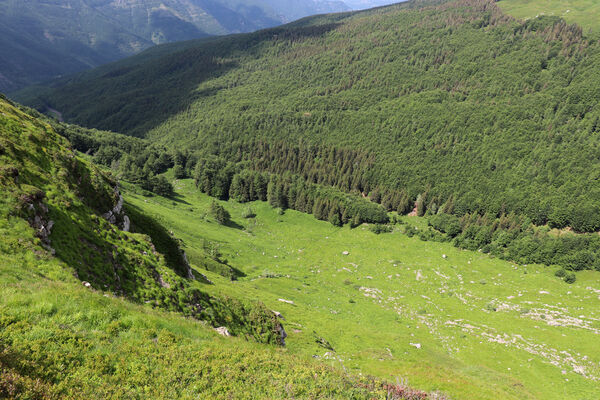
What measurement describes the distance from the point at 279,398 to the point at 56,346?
8959mm

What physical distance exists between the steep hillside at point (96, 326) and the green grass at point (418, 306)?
585 centimetres

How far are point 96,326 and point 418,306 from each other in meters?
71.8

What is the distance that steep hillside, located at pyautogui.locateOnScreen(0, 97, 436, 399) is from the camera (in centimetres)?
916

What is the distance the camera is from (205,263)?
187ft

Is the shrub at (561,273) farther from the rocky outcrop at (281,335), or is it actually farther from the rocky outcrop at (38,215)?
the rocky outcrop at (38,215)

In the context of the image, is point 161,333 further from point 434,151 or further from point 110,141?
point 434,151

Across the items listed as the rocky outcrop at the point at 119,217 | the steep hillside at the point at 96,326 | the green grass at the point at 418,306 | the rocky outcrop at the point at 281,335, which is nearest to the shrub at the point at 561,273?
the green grass at the point at 418,306

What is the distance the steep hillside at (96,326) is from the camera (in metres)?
9.16

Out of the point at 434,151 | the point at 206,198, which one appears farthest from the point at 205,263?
the point at 434,151

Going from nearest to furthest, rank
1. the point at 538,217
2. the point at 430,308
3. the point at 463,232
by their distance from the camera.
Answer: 1. the point at 430,308
2. the point at 463,232
3. the point at 538,217

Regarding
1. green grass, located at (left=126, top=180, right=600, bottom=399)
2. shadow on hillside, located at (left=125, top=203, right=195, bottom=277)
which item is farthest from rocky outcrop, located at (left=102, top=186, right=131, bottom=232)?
green grass, located at (left=126, top=180, right=600, bottom=399)

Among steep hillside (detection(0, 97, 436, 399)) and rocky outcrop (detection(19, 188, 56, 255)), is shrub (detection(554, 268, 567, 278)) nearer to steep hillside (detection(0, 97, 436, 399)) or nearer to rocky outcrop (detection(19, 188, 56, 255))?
steep hillside (detection(0, 97, 436, 399))

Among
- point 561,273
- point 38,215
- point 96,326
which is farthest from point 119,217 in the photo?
point 561,273

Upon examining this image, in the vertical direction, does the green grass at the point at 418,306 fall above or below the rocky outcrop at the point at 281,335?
below
